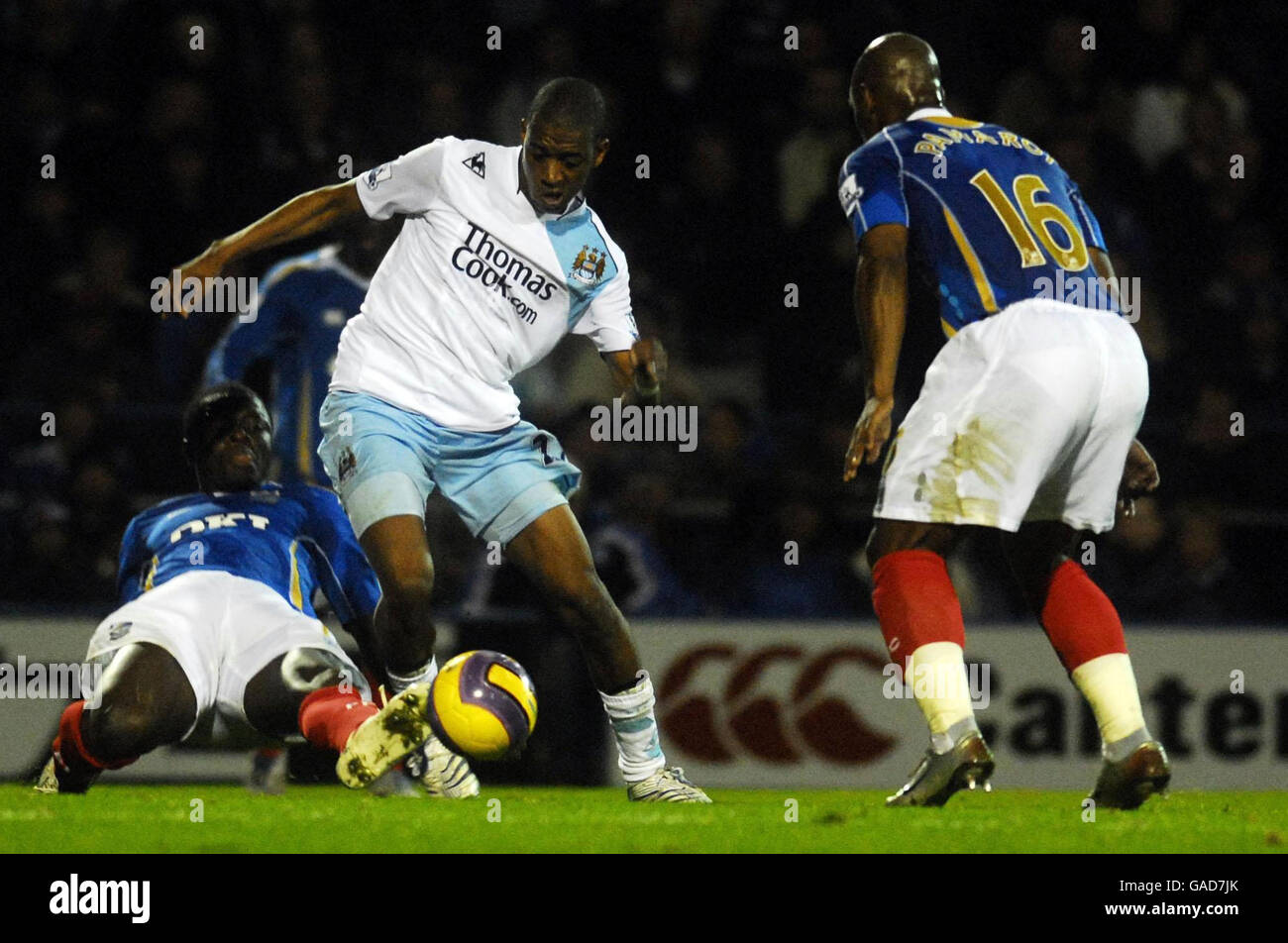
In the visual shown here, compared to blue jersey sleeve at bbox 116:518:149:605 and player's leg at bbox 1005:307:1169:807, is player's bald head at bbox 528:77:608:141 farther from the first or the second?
blue jersey sleeve at bbox 116:518:149:605

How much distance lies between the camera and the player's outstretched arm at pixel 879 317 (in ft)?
17.1

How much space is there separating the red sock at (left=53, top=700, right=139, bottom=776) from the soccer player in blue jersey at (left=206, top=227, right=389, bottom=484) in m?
1.92

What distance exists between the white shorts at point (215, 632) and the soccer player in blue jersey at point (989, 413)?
5.92 feet

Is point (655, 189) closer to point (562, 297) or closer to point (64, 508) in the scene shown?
point (64, 508)

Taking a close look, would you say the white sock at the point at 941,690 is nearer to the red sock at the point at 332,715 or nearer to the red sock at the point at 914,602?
the red sock at the point at 914,602

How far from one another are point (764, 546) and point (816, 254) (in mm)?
1813

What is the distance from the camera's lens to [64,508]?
8945 mm

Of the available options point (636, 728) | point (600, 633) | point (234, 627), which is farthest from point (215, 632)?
point (636, 728)

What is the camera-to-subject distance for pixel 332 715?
5652mm

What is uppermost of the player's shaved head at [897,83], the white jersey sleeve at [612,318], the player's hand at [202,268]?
the player's shaved head at [897,83]

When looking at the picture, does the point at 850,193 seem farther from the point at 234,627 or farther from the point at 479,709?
the point at 234,627

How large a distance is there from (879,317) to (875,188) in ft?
1.28

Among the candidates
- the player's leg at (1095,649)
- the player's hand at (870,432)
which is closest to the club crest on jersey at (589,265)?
the player's hand at (870,432)
